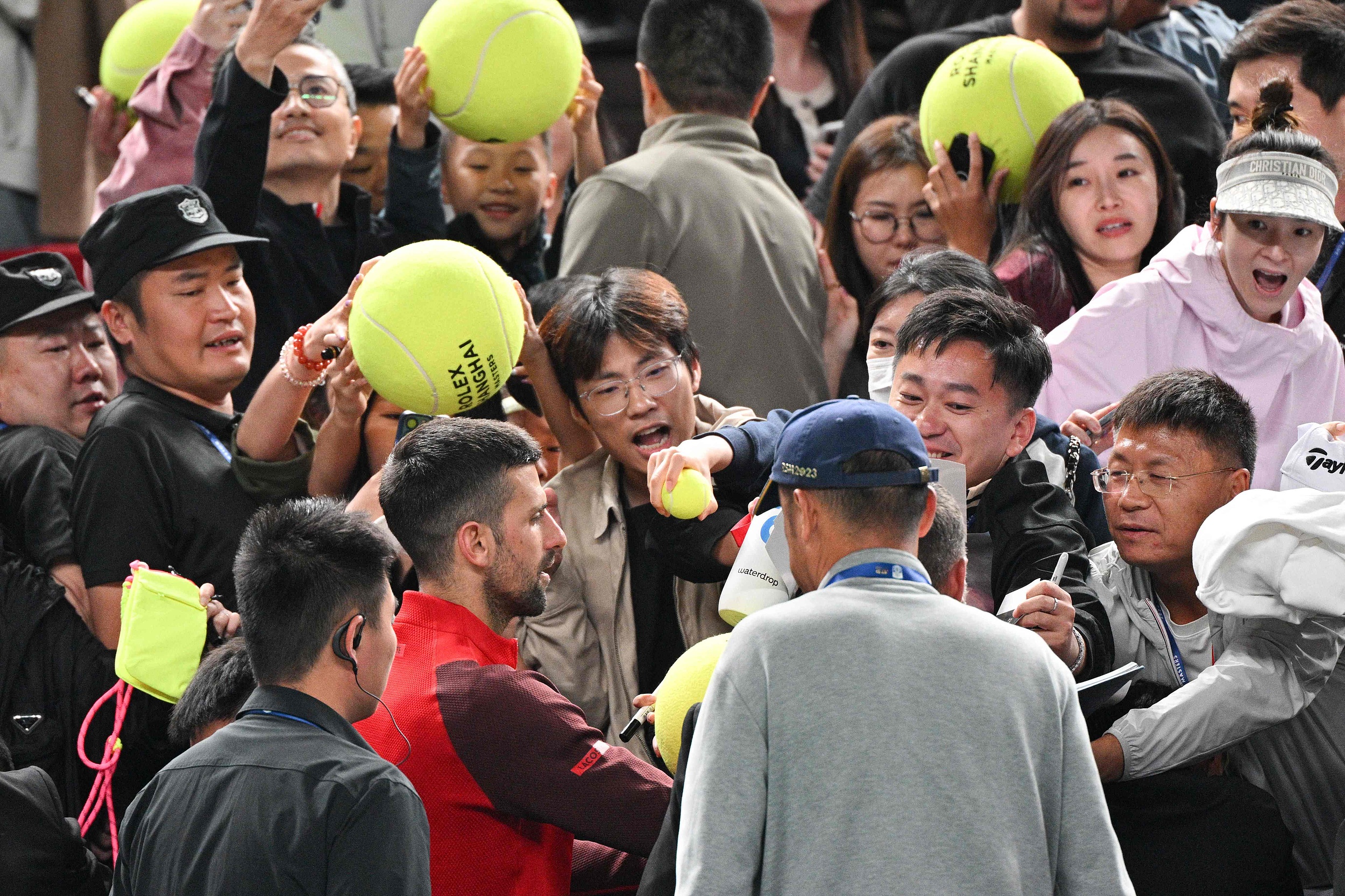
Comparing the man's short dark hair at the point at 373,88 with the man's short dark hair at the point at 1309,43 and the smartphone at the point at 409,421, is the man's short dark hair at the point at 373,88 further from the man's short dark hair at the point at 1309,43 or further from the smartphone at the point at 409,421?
the man's short dark hair at the point at 1309,43

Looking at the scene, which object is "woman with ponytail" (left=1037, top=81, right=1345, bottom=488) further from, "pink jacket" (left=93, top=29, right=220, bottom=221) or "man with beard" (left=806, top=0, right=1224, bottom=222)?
"pink jacket" (left=93, top=29, right=220, bottom=221)

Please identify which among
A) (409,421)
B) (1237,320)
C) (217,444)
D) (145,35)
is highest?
(145,35)

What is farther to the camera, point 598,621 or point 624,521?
point 624,521

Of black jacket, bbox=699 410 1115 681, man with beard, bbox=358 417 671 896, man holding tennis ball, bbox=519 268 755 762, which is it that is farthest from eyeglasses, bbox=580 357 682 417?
man with beard, bbox=358 417 671 896

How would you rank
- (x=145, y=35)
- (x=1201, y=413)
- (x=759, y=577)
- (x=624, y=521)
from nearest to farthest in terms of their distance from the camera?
(x=759, y=577) → (x=1201, y=413) → (x=624, y=521) → (x=145, y=35)

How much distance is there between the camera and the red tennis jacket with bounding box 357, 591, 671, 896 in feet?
10.1

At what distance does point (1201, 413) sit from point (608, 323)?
1510 mm

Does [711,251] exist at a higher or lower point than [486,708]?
higher

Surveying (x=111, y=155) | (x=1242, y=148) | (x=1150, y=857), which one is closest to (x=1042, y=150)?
(x=1242, y=148)

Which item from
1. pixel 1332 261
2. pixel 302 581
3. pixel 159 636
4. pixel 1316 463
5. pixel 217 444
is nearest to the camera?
pixel 302 581

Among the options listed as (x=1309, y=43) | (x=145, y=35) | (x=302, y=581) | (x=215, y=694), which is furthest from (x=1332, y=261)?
(x=145, y=35)

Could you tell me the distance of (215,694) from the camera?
11.0ft

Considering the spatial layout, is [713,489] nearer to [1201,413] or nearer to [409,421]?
[409,421]

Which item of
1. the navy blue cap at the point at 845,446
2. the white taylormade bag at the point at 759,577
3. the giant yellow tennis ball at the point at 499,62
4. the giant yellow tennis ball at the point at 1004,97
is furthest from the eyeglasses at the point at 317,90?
the navy blue cap at the point at 845,446
